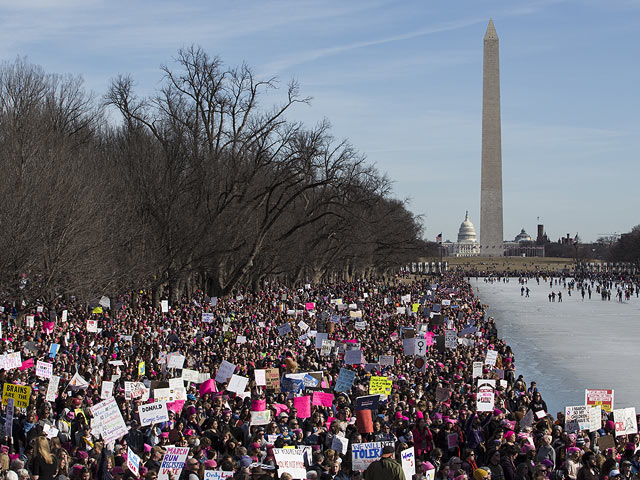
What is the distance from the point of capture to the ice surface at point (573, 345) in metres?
24.5

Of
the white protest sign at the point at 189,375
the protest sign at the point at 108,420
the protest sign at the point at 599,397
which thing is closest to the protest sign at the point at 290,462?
the protest sign at the point at 108,420

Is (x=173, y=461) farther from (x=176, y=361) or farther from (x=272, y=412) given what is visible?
(x=176, y=361)

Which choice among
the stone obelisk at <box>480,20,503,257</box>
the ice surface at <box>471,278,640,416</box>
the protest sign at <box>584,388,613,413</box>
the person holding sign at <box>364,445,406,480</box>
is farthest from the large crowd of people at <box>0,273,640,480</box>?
the stone obelisk at <box>480,20,503,257</box>

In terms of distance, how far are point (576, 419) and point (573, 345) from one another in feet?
73.8

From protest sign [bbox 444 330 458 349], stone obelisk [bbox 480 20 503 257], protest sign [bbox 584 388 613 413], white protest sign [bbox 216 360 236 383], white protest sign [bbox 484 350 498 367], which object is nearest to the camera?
protest sign [bbox 584 388 613 413]

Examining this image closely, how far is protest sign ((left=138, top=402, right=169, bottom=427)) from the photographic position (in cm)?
1254

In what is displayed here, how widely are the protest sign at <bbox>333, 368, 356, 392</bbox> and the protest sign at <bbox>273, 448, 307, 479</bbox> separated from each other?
665 centimetres

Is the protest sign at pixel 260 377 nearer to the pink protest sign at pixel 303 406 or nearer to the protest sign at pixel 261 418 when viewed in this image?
the pink protest sign at pixel 303 406

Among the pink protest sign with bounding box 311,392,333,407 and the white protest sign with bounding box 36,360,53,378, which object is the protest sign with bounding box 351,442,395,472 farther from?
the white protest sign with bounding box 36,360,53,378

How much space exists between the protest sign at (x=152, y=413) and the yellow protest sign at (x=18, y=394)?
1867 millimetres

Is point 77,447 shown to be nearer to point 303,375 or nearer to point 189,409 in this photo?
point 189,409

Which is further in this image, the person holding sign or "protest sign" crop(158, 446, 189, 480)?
"protest sign" crop(158, 446, 189, 480)

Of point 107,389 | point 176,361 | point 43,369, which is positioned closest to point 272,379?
point 176,361

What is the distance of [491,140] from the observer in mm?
110000
